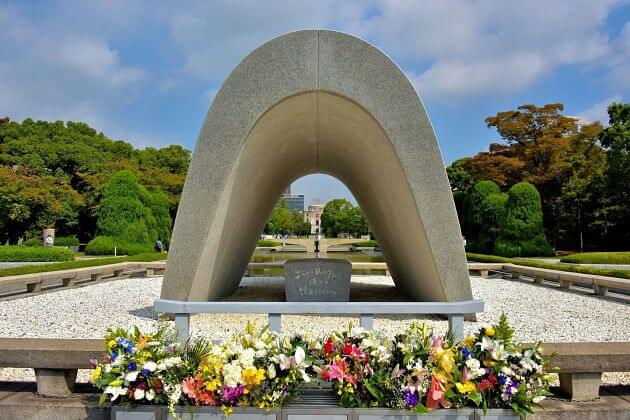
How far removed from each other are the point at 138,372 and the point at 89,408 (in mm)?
878

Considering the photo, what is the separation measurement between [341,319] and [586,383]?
4636 mm

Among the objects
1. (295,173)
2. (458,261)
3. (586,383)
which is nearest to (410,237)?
(458,261)

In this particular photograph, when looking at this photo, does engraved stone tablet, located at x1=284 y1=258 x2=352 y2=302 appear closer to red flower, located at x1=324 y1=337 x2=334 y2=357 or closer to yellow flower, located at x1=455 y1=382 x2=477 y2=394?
red flower, located at x1=324 y1=337 x2=334 y2=357

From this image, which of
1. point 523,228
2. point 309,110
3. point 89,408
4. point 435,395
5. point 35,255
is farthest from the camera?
point 523,228

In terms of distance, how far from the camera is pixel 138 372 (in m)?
2.85

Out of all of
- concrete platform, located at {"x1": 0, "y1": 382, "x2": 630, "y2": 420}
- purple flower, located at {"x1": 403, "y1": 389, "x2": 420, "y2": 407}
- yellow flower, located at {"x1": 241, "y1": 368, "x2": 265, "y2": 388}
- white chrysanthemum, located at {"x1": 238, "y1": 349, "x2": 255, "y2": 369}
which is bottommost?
concrete platform, located at {"x1": 0, "y1": 382, "x2": 630, "y2": 420}

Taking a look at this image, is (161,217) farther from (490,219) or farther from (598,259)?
(598,259)

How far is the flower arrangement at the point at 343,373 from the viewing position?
9.33 feet

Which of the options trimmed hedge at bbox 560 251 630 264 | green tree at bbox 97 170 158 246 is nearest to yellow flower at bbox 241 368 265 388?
trimmed hedge at bbox 560 251 630 264

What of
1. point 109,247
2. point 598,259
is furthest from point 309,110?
point 109,247

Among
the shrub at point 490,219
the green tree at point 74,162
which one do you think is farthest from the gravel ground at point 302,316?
the green tree at point 74,162

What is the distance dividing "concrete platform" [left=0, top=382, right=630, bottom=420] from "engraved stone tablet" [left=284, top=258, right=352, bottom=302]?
5.07 meters

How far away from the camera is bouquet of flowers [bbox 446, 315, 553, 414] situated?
2.84 m

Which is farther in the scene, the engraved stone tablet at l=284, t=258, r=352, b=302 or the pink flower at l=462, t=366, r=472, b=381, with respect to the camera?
the engraved stone tablet at l=284, t=258, r=352, b=302
